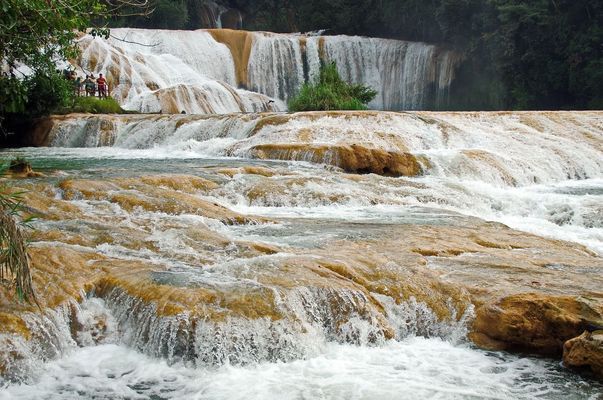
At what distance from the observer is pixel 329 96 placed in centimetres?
2097

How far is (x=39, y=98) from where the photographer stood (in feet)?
60.6

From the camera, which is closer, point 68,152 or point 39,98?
point 68,152

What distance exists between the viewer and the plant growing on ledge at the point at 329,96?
68.3 feet

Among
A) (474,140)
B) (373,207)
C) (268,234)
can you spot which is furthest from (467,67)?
(268,234)

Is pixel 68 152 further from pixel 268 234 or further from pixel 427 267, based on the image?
pixel 427 267

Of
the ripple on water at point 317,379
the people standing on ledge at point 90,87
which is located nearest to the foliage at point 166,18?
the people standing on ledge at point 90,87

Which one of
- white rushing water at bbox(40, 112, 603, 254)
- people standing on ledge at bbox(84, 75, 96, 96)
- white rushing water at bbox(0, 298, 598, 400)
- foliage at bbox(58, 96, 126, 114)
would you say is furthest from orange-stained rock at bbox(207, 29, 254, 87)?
white rushing water at bbox(0, 298, 598, 400)

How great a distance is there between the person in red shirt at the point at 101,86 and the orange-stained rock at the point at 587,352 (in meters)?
19.4

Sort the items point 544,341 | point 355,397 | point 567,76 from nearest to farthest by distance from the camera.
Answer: point 355,397
point 544,341
point 567,76

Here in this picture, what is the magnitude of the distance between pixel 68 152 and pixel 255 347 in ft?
41.0

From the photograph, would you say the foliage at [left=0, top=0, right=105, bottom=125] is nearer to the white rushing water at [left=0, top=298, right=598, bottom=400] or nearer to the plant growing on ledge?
the white rushing water at [left=0, top=298, right=598, bottom=400]

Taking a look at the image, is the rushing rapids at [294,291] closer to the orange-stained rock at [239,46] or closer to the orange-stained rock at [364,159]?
the orange-stained rock at [364,159]

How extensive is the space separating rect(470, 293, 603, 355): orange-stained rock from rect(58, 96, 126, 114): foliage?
17131mm

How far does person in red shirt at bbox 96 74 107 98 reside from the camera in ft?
71.3
